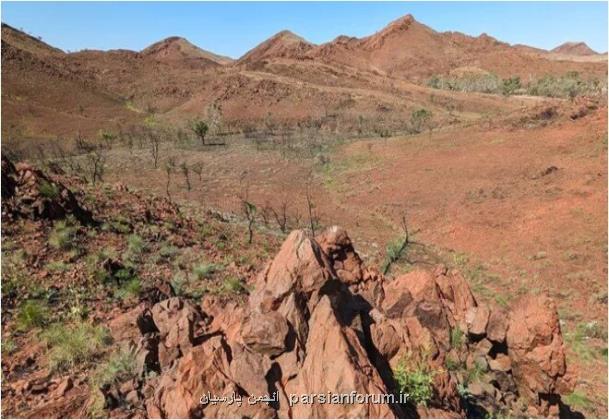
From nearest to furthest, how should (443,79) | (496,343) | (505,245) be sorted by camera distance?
(496,343)
(505,245)
(443,79)

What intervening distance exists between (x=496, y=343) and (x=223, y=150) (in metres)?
33.3

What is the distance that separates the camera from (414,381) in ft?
19.4

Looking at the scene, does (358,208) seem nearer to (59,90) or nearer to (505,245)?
(505,245)

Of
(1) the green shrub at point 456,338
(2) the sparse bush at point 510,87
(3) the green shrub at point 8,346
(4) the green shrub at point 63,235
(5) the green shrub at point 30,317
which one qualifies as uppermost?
(2) the sparse bush at point 510,87

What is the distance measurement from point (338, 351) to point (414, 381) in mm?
1414

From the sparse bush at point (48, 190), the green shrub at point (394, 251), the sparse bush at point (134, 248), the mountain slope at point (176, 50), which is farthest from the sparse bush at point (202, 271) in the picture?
the mountain slope at point (176, 50)

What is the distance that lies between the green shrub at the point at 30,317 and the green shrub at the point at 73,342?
25 cm

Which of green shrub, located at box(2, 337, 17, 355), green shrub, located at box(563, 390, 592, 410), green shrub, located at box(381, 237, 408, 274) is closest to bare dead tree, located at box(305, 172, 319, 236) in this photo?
green shrub, located at box(381, 237, 408, 274)

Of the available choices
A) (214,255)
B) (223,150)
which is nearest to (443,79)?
(223,150)

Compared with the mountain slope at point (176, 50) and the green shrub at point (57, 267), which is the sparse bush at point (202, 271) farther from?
the mountain slope at point (176, 50)

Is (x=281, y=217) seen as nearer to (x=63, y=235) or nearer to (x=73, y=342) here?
(x=63, y=235)

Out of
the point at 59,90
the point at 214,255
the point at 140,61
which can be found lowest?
Result: the point at 214,255

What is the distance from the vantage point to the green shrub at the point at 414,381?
5.79 m

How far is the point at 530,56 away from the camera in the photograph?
104 m
